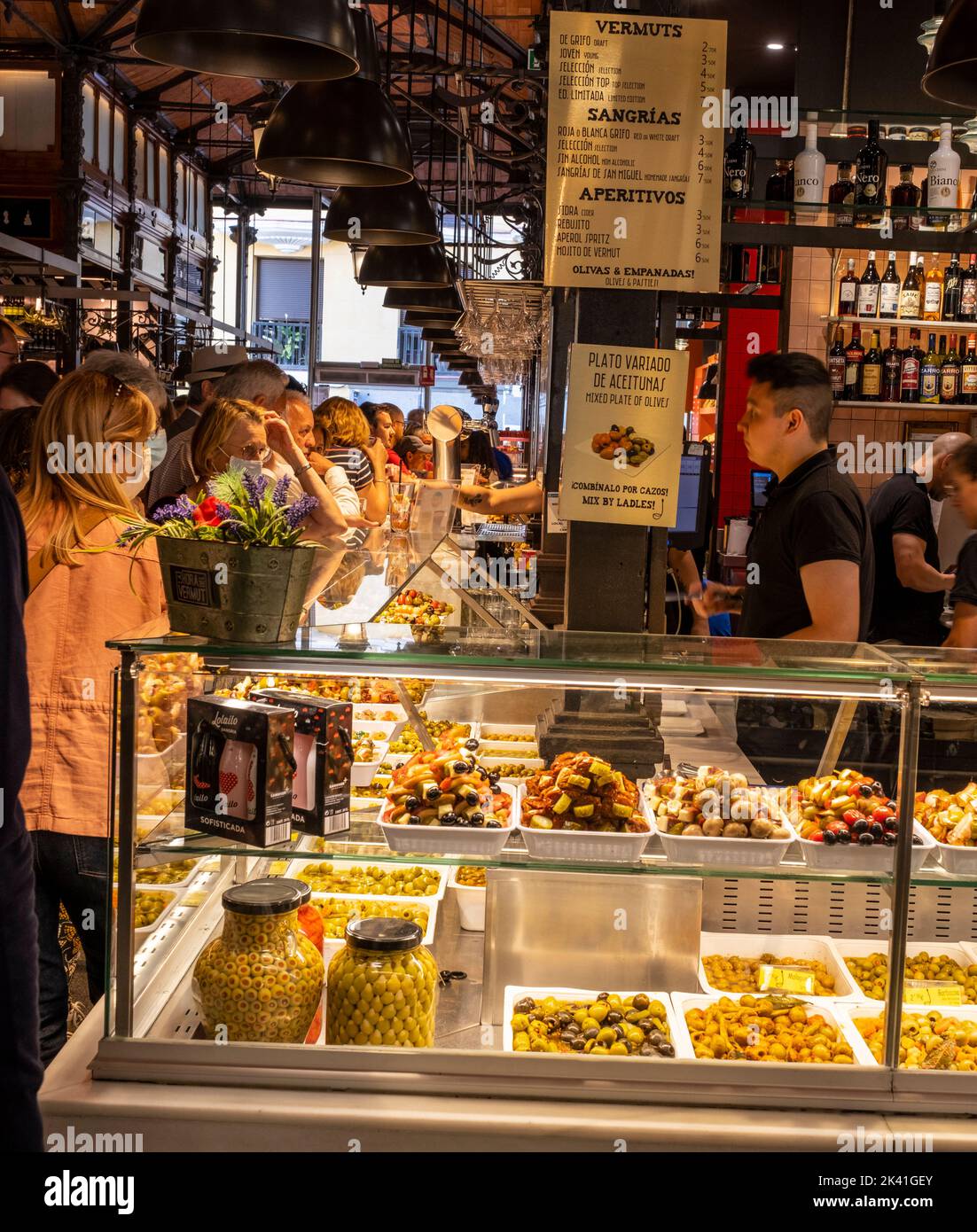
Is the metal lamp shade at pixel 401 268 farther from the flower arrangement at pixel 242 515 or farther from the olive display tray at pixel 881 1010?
the olive display tray at pixel 881 1010

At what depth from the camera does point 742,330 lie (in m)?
9.14

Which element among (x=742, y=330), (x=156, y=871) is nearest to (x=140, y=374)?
(x=156, y=871)

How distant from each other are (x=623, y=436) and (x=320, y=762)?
1150 millimetres

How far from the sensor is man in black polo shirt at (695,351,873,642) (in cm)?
329

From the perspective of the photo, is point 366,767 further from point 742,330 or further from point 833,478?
point 742,330

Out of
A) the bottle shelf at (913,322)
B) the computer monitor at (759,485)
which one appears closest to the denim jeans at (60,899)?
the bottle shelf at (913,322)

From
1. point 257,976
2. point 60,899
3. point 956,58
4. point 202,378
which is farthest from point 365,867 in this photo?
point 202,378

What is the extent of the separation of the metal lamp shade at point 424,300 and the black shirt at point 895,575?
2889 mm

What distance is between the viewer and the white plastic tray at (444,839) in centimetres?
233

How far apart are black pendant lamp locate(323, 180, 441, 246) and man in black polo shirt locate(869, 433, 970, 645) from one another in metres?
2.60

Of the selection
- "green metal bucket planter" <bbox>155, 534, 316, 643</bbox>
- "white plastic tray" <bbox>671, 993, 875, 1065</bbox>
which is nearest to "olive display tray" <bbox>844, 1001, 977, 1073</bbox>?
"white plastic tray" <bbox>671, 993, 875, 1065</bbox>

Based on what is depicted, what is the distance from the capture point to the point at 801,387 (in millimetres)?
3475

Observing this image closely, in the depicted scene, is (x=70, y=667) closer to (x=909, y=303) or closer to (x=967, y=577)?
(x=967, y=577)
